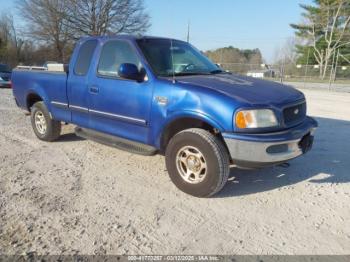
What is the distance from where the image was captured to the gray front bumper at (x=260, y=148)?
3.52 meters

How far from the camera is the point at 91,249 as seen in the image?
2.84 meters

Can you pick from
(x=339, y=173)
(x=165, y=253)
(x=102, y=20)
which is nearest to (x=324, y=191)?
(x=339, y=173)

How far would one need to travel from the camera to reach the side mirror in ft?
13.4

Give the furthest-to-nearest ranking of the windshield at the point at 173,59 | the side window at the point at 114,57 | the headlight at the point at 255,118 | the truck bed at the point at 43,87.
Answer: the truck bed at the point at 43,87, the side window at the point at 114,57, the windshield at the point at 173,59, the headlight at the point at 255,118

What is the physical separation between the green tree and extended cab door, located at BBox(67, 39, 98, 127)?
47641mm

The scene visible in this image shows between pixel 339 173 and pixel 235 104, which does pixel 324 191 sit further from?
pixel 235 104

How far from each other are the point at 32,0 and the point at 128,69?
112 feet

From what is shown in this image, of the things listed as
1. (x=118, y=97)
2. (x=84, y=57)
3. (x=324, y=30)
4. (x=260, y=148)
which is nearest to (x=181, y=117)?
(x=260, y=148)

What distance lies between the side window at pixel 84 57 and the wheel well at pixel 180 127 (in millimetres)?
1834

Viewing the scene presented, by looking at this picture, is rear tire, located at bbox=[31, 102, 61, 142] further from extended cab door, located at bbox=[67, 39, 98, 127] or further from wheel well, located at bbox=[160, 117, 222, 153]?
wheel well, located at bbox=[160, 117, 222, 153]

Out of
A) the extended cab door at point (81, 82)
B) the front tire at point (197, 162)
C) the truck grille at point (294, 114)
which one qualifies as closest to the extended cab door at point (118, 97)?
the extended cab door at point (81, 82)

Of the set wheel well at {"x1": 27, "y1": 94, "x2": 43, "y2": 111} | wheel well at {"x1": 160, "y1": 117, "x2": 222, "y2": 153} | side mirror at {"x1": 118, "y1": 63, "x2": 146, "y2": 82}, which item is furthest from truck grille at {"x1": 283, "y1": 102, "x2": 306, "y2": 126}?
wheel well at {"x1": 27, "y1": 94, "x2": 43, "y2": 111}

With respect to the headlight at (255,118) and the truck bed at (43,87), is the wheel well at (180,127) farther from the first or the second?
the truck bed at (43,87)

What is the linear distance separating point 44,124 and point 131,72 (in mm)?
2903
